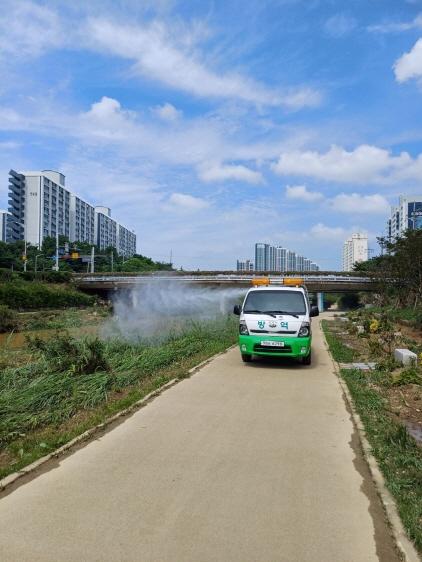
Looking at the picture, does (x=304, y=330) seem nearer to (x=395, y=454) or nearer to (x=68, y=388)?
(x=68, y=388)

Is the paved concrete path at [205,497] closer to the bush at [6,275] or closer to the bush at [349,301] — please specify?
the bush at [6,275]

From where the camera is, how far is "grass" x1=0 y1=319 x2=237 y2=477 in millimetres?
5785

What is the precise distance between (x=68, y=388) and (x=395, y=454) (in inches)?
199

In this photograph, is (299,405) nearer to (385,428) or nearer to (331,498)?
(385,428)

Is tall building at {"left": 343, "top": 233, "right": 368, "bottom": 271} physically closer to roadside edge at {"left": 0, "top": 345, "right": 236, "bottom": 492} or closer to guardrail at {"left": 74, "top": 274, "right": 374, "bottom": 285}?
guardrail at {"left": 74, "top": 274, "right": 374, "bottom": 285}

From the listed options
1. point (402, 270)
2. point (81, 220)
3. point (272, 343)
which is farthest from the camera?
point (81, 220)

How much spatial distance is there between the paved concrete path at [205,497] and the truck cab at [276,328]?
429cm

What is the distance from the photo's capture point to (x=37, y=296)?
51688 millimetres

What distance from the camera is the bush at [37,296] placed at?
1870 inches

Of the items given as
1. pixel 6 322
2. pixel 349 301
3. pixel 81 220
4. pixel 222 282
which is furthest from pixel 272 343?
pixel 81 220

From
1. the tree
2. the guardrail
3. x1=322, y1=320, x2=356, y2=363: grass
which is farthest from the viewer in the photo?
the guardrail

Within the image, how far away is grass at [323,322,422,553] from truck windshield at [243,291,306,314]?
3.30 metres

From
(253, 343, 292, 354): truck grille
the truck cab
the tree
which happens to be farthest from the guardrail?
(253, 343, 292, 354): truck grille

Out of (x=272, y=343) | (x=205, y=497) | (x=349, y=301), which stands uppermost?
(x=272, y=343)
